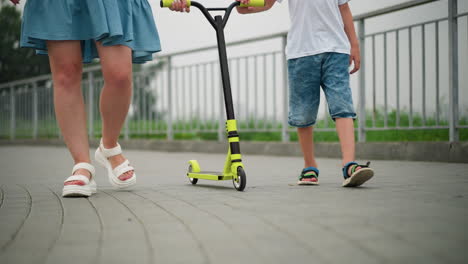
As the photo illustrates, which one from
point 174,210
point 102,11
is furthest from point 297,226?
point 102,11

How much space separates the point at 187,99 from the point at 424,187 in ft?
18.6

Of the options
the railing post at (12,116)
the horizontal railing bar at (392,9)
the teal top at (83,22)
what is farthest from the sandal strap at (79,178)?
the railing post at (12,116)

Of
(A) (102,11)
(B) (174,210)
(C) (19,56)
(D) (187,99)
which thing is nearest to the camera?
(B) (174,210)

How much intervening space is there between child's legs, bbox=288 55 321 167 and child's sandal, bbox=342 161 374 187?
1.13ft

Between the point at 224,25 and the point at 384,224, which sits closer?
the point at 384,224

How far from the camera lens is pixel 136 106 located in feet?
30.9

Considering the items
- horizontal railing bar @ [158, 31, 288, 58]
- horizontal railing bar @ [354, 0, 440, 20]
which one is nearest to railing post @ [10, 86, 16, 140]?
horizontal railing bar @ [158, 31, 288, 58]

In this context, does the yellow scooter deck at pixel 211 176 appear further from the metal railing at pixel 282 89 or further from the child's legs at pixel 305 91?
the metal railing at pixel 282 89

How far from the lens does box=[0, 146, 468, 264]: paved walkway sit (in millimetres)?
1522

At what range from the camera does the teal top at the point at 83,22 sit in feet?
9.61

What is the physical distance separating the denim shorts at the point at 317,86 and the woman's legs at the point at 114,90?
948mm

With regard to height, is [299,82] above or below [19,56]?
below

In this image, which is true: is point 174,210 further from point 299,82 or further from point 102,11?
point 299,82

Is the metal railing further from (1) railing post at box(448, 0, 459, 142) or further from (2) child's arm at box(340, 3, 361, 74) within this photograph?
(2) child's arm at box(340, 3, 361, 74)
